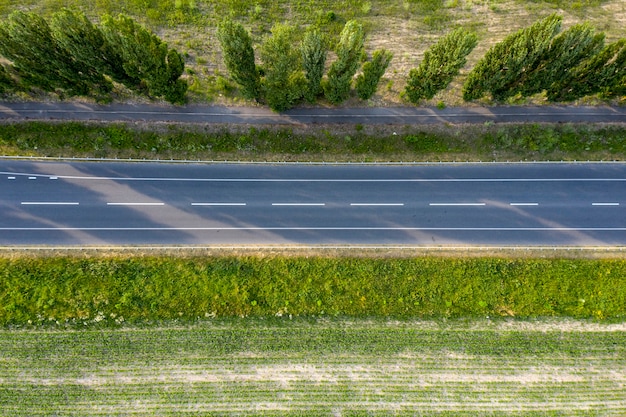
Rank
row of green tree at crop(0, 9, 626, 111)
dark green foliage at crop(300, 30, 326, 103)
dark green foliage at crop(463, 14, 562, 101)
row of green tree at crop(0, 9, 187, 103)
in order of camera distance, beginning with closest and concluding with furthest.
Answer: row of green tree at crop(0, 9, 187, 103) → row of green tree at crop(0, 9, 626, 111) → dark green foliage at crop(300, 30, 326, 103) → dark green foliage at crop(463, 14, 562, 101)

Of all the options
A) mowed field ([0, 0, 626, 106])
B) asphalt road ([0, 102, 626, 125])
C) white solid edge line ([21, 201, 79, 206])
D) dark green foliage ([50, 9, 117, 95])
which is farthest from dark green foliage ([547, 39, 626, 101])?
white solid edge line ([21, 201, 79, 206])

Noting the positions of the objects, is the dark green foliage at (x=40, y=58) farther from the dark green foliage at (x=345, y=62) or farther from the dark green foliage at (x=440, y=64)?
the dark green foliage at (x=440, y=64)

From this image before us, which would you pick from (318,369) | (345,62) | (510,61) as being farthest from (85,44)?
(510,61)

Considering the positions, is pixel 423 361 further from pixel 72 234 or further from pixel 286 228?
pixel 72 234

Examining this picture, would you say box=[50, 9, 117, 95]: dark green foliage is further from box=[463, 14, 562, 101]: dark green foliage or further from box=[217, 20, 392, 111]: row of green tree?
box=[463, 14, 562, 101]: dark green foliage

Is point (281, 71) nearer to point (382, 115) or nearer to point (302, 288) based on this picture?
point (382, 115)

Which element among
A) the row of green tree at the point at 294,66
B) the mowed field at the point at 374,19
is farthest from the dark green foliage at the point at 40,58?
the row of green tree at the point at 294,66
